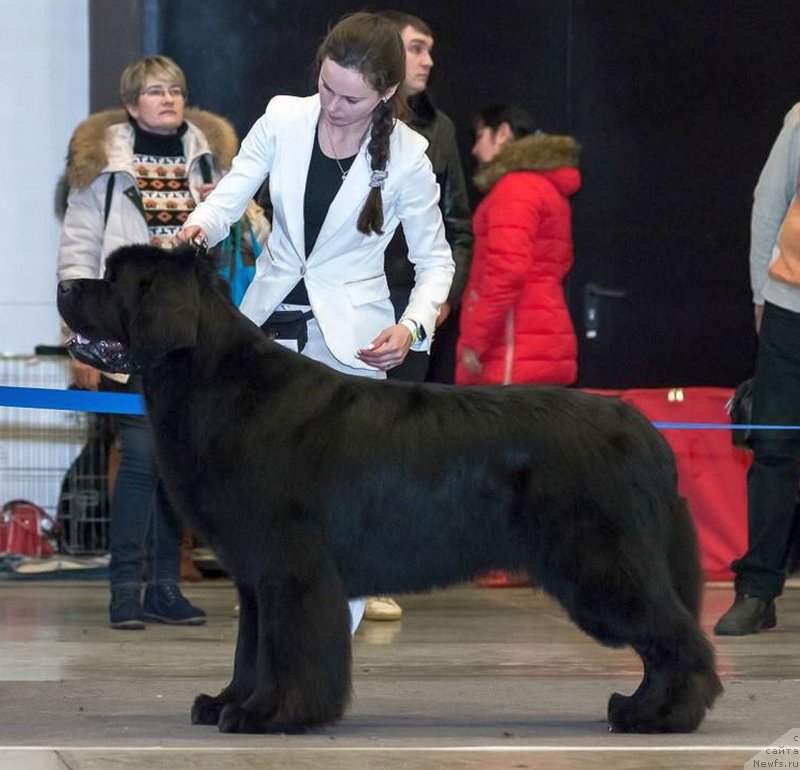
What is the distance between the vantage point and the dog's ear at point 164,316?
4289 mm

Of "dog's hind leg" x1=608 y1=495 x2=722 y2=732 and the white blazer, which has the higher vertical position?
the white blazer

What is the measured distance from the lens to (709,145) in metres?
9.41

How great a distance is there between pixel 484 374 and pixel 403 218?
123 inches

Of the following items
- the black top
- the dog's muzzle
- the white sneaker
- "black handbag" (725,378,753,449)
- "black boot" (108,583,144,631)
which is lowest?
the white sneaker

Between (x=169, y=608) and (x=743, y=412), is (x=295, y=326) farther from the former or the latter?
(x=743, y=412)

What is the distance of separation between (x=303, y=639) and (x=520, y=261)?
162 inches

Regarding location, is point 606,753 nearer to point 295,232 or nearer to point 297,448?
point 297,448

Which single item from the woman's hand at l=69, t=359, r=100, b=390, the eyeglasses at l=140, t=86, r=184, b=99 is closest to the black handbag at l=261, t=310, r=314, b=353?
the woman's hand at l=69, t=359, r=100, b=390

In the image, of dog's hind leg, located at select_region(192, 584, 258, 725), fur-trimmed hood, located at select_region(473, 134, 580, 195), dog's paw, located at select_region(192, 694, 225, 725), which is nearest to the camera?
dog's hind leg, located at select_region(192, 584, 258, 725)

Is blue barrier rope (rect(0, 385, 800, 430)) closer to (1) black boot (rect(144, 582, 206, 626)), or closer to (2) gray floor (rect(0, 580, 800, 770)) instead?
(2) gray floor (rect(0, 580, 800, 770))

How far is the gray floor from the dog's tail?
36 centimetres

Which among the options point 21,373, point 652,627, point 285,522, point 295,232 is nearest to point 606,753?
point 652,627

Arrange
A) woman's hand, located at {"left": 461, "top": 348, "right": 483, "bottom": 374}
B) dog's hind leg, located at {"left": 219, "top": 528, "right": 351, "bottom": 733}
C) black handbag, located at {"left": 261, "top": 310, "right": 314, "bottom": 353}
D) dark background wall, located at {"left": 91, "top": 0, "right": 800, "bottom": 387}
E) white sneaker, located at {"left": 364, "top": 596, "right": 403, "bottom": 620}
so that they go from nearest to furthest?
dog's hind leg, located at {"left": 219, "top": 528, "right": 351, "bottom": 733}
black handbag, located at {"left": 261, "top": 310, "right": 314, "bottom": 353}
white sneaker, located at {"left": 364, "top": 596, "right": 403, "bottom": 620}
woman's hand, located at {"left": 461, "top": 348, "right": 483, "bottom": 374}
dark background wall, located at {"left": 91, "top": 0, "right": 800, "bottom": 387}

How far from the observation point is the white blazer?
503 cm
